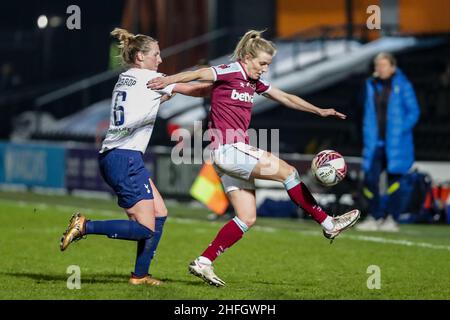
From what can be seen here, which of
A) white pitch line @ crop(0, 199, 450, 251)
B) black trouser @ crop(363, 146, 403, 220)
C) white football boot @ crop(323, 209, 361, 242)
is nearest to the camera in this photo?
white football boot @ crop(323, 209, 361, 242)

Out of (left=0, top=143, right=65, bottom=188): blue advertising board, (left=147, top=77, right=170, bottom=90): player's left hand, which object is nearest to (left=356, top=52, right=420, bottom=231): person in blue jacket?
(left=147, top=77, right=170, bottom=90): player's left hand

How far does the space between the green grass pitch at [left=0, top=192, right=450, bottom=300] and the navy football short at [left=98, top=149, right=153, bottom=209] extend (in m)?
0.75

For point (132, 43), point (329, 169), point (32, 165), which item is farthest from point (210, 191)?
point (132, 43)

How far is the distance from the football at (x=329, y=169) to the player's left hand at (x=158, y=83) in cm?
203

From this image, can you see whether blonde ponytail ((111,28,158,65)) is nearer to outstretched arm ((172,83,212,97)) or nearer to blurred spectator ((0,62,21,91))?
outstretched arm ((172,83,212,97))

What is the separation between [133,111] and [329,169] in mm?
2059

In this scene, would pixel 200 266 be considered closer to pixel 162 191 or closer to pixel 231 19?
pixel 162 191

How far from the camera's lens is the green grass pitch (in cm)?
1021

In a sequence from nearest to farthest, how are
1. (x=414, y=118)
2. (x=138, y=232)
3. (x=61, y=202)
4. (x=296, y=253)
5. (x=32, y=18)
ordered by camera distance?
(x=138, y=232)
(x=296, y=253)
(x=414, y=118)
(x=61, y=202)
(x=32, y=18)

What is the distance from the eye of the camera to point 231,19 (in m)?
31.7

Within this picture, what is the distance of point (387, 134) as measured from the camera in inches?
663

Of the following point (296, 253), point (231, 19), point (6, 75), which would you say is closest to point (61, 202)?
point (296, 253)

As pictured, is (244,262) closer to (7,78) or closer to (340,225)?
(340,225)
